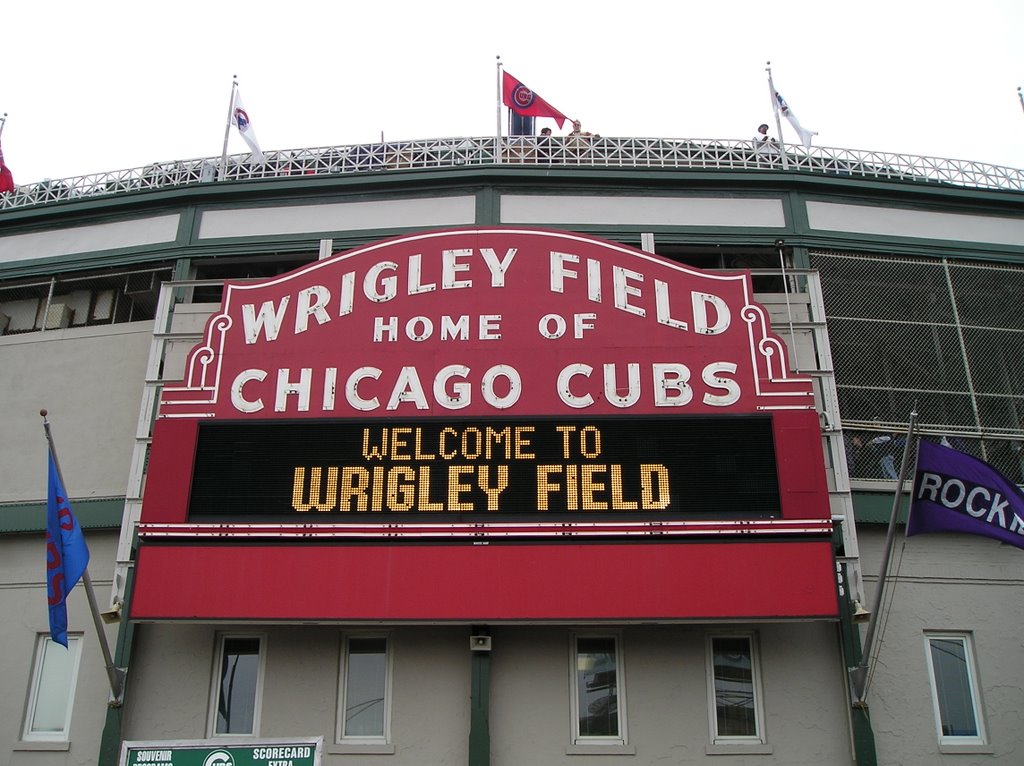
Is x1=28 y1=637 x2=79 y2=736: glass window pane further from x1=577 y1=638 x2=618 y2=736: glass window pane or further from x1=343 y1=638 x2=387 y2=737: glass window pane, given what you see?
x1=577 y1=638 x2=618 y2=736: glass window pane

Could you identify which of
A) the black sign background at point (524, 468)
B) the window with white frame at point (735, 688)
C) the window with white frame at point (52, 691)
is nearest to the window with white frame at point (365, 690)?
the black sign background at point (524, 468)

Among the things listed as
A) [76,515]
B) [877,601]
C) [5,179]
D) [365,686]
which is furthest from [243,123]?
[877,601]

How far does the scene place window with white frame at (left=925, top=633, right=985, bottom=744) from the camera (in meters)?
12.8

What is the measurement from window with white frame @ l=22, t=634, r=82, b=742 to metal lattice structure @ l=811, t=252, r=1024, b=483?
37.8 feet

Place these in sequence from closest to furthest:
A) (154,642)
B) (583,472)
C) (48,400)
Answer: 1. (583,472)
2. (154,642)
3. (48,400)

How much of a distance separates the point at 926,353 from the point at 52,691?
1388 cm

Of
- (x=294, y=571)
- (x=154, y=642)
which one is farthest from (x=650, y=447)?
(x=154, y=642)

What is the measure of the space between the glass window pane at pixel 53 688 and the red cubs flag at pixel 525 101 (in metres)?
11.8

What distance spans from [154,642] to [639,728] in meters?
6.72

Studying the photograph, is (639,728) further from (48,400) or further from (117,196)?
(117,196)

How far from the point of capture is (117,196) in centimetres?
1661

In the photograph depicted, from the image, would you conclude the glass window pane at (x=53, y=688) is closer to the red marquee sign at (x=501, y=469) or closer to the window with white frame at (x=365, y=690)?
the red marquee sign at (x=501, y=469)

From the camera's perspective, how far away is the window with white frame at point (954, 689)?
12.8m

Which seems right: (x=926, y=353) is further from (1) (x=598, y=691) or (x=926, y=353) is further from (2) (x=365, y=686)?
(2) (x=365, y=686)
